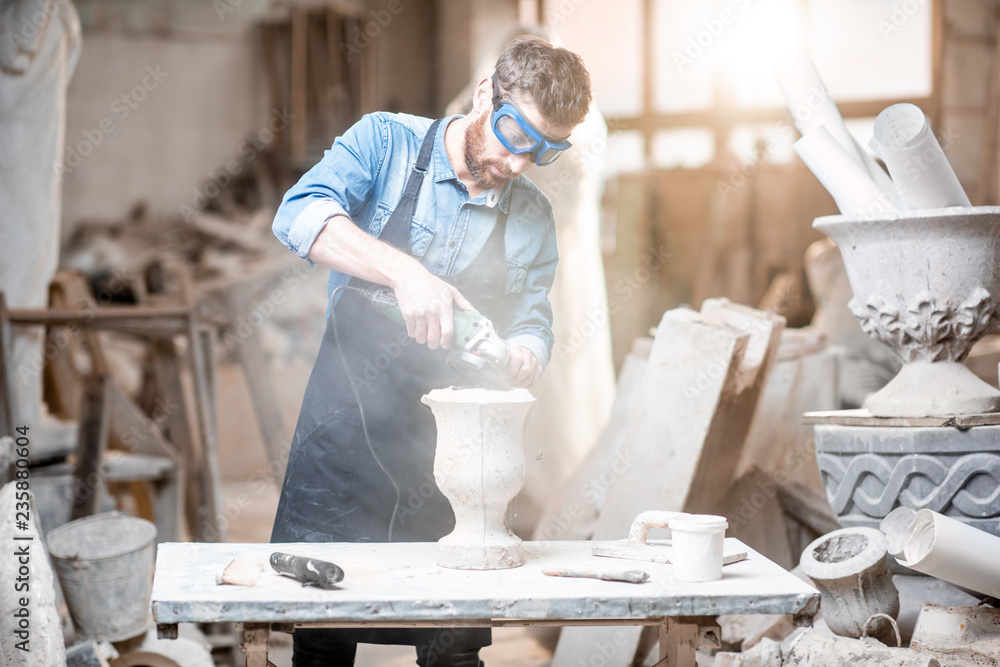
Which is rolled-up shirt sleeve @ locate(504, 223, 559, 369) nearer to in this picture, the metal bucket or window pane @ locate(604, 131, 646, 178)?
the metal bucket

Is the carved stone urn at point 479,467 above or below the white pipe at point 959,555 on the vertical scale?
above

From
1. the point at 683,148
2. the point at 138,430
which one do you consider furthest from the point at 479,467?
the point at 683,148

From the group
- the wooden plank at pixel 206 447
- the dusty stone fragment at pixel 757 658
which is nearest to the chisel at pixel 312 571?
the dusty stone fragment at pixel 757 658

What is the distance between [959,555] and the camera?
2.56m

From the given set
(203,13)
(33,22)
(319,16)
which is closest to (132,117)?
(203,13)

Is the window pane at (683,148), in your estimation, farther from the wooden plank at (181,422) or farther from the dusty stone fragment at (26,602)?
the dusty stone fragment at (26,602)

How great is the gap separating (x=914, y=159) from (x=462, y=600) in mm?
1981

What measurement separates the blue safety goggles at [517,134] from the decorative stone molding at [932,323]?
4.23 ft

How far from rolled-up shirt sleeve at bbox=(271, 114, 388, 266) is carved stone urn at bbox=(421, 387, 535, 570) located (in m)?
0.54

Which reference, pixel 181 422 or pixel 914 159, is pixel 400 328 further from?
pixel 181 422

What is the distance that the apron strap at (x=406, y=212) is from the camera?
253 centimetres

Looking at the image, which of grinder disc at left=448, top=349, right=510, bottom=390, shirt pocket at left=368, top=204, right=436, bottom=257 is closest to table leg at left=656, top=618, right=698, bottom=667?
grinder disc at left=448, top=349, right=510, bottom=390

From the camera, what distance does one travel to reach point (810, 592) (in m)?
1.91

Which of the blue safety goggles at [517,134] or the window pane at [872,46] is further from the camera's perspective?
the window pane at [872,46]
